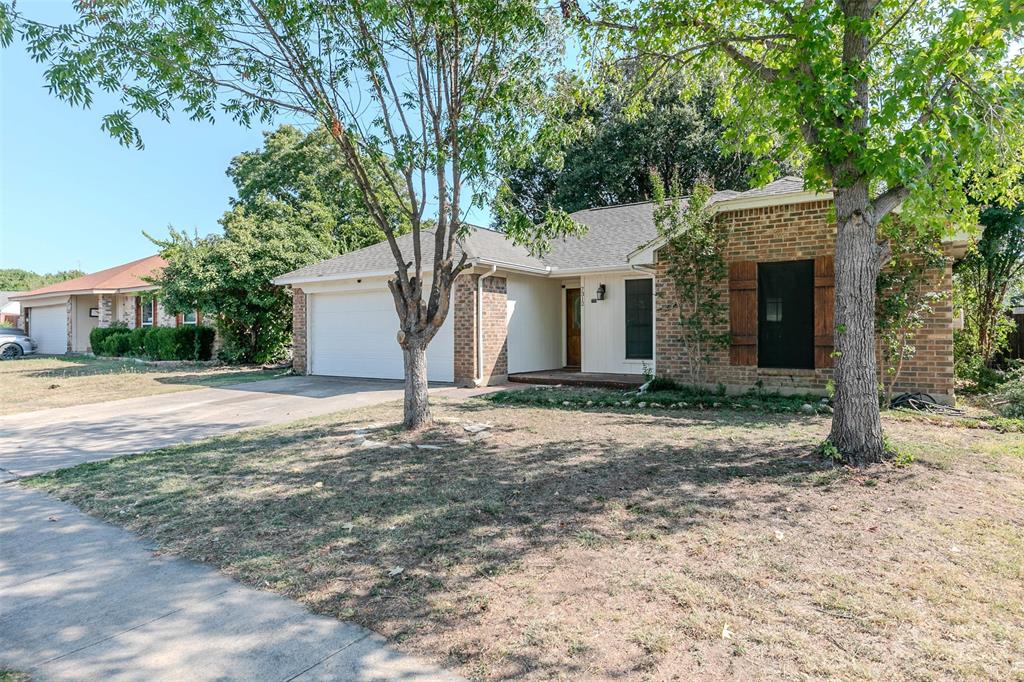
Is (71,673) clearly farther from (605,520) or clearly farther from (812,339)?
(812,339)

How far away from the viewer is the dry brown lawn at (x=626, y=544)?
2.51 m

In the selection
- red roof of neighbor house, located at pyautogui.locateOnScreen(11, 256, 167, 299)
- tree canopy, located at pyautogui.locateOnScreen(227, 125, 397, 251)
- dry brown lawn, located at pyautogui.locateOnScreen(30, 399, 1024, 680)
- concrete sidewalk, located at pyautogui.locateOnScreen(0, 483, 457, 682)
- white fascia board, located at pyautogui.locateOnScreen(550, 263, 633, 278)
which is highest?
tree canopy, located at pyautogui.locateOnScreen(227, 125, 397, 251)

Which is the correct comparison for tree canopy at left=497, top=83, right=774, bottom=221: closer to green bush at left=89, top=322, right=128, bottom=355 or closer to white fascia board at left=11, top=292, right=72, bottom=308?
green bush at left=89, top=322, right=128, bottom=355

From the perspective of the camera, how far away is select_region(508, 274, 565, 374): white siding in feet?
43.1

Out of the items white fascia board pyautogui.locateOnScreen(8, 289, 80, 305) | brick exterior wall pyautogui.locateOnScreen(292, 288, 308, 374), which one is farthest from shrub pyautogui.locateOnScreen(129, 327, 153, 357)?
brick exterior wall pyautogui.locateOnScreen(292, 288, 308, 374)

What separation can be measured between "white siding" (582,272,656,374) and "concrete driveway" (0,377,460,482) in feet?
11.3

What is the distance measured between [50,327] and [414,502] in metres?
32.5

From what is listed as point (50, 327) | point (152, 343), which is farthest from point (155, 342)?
point (50, 327)

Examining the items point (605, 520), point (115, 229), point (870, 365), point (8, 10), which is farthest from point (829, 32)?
point (115, 229)

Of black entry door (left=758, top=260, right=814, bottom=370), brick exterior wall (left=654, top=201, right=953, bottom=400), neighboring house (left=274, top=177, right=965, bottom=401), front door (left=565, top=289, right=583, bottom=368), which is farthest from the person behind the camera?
front door (left=565, top=289, right=583, bottom=368)

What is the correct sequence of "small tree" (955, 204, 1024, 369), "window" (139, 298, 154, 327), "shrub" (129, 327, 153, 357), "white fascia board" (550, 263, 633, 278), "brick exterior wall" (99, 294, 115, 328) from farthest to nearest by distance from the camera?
"brick exterior wall" (99, 294, 115, 328)
"window" (139, 298, 154, 327)
"shrub" (129, 327, 153, 357)
"white fascia board" (550, 263, 633, 278)
"small tree" (955, 204, 1024, 369)

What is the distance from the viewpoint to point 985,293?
11602 millimetres

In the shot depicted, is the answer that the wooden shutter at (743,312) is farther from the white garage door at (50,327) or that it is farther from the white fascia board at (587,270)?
the white garage door at (50,327)

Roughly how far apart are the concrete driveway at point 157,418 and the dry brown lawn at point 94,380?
3.23 feet
